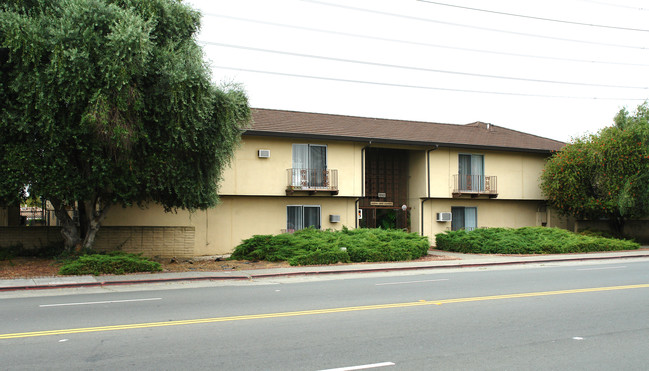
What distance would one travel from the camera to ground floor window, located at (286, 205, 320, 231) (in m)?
24.1

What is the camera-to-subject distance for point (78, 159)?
15.0 meters

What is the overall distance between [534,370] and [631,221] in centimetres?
3045

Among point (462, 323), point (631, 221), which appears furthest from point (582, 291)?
point (631, 221)

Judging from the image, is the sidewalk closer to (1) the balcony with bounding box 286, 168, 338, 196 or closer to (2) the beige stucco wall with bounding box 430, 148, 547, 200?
(2) the beige stucco wall with bounding box 430, 148, 547, 200

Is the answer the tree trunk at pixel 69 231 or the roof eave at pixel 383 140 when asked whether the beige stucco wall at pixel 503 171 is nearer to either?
the roof eave at pixel 383 140

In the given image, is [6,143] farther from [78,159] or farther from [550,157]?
[550,157]

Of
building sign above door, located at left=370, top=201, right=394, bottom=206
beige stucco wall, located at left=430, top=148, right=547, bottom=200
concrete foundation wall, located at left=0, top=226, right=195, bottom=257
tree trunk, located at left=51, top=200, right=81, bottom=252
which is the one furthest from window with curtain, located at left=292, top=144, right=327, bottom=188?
tree trunk, located at left=51, top=200, right=81, bottom=252

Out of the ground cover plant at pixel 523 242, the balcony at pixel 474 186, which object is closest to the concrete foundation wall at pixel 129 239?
the ground cover plant at pixel 523 242

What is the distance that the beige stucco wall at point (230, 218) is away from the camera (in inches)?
842

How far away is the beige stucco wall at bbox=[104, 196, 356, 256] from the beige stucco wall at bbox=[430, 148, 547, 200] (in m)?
5.52

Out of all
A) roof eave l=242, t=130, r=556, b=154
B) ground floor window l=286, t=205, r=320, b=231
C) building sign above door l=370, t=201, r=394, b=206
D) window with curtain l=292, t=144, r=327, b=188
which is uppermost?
roof eave l=242, t=130, r=556, b=154

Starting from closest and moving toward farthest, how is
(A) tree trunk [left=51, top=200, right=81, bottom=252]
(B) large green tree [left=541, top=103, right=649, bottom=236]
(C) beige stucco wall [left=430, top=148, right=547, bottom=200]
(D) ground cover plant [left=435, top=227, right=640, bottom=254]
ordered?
1. (A) tree trunk [left=51, top=200, right=81, bottom=252]
2. (D) ground cover plant [left=435, top=227, right=640, bottom=254]
3. (B) large green tree [left=541, top=103, right=649, bottom=236]
4. (C) beige stucco wall [left=430, top=148, right=547, bottom=200]

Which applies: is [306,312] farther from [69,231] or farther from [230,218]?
[230,218]

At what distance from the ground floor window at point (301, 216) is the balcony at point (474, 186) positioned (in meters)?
7.69
